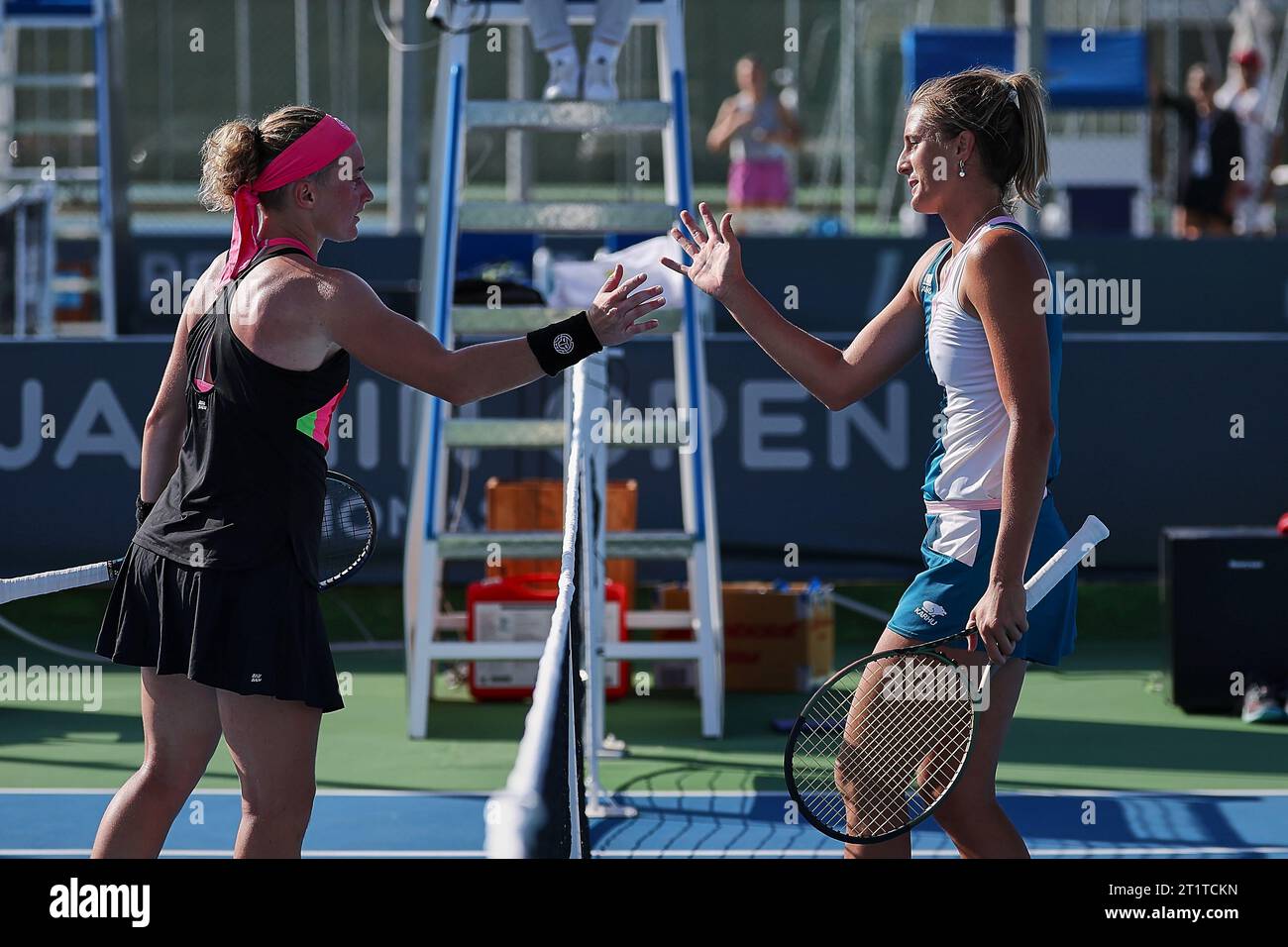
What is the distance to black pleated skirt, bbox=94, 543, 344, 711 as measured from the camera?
11.3 feet

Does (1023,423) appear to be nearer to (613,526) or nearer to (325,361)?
(325,361)

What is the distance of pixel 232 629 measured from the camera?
3469mm

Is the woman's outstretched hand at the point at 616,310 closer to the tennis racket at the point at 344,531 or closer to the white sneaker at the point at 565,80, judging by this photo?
the tennis racket at the point at 344,531

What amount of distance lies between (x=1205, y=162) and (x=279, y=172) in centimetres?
1262

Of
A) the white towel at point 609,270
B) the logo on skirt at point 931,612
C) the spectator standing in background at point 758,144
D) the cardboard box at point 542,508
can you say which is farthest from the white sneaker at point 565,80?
the spectator standing in background at point 758,144

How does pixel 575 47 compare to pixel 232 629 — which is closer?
pixel 232 629

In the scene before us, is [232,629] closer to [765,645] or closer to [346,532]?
[346,532]

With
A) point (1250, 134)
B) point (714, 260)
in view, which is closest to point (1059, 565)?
point (714, 260)

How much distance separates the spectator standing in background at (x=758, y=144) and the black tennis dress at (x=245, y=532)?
12709 millimetres

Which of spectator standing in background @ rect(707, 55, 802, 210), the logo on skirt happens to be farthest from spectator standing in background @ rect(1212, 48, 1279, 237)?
the logo on skirt

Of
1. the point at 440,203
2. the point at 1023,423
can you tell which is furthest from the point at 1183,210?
the point at 1023,423

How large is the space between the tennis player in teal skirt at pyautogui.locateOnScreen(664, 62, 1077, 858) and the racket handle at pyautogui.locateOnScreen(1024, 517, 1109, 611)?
3 centimetres
